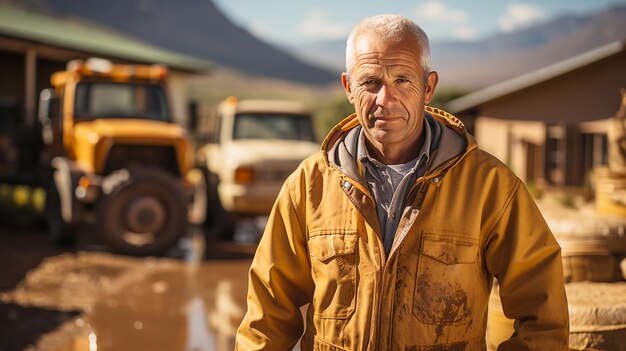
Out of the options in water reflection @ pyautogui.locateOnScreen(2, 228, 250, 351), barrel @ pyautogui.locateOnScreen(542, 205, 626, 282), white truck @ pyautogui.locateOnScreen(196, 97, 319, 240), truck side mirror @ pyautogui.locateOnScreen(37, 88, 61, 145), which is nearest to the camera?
barrel @ pyautogui.locateOnScreen(542, 205, 626, 282)

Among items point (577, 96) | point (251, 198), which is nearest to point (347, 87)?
point (251, 198)

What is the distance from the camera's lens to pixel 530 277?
245 centimetres

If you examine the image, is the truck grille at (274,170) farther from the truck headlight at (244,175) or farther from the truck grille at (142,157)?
the truck grille at (142,157)

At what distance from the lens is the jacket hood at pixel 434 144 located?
8.20 feet

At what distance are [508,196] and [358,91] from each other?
544 mm

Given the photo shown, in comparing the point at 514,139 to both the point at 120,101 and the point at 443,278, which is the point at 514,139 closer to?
the point at 120,101

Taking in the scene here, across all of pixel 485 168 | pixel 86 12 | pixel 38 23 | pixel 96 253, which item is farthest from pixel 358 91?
pixel 86 12

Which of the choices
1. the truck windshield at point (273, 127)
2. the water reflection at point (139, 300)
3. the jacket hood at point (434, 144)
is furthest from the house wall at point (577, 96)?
the jacket hood at point (434, 144)

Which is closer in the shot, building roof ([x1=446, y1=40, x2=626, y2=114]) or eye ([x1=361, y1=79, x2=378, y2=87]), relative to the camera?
eye ([x1=361, y1=79, x2=378, y2=87])

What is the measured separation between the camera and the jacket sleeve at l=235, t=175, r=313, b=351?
8.70 ft

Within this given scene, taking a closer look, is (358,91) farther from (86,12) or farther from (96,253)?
(86,12)

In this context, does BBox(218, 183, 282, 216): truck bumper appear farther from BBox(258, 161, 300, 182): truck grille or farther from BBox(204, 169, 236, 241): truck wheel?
BBox(204, 169, 236, 241): truck wheel

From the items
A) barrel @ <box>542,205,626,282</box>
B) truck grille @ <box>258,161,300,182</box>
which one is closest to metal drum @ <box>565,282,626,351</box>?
barrel @ <box>542,205,626,282</box>

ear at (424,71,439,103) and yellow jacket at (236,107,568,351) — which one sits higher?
ear at (424,71,439,103)
